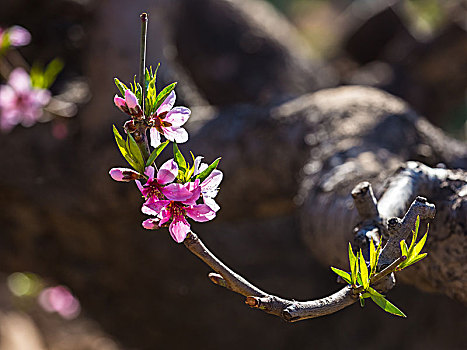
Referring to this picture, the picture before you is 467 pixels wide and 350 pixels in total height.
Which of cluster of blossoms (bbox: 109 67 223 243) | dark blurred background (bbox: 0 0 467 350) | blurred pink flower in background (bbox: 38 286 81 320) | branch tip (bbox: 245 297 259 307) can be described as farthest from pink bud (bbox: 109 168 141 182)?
blurred pink flower in background (bbox: 38 286 81 320)

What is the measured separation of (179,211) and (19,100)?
36.5 inches

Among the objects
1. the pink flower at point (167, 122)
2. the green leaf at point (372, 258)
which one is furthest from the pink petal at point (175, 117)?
the green leaf at point (372, 258)

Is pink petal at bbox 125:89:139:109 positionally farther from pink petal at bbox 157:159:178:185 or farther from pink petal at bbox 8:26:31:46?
pink petal at bbox 8:26:31:46

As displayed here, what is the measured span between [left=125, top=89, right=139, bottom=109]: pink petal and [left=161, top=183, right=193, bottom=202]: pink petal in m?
0.08

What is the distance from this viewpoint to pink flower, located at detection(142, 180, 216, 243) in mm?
541

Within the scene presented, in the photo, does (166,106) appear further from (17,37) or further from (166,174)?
(17,37)

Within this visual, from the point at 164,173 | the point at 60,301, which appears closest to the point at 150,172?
the point at 164,173

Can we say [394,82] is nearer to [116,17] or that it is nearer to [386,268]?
[116,17]

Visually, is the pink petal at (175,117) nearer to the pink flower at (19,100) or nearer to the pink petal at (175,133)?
the pink petal at (175,133)

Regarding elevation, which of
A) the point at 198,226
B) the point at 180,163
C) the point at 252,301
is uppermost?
the point at 198,226

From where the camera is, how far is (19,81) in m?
1.32

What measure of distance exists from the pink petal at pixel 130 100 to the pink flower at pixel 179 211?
9 cm

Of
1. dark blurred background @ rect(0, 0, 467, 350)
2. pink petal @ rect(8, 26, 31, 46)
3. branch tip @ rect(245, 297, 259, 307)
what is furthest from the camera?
dark blurred background @ rect(0, 0, 467, 350)

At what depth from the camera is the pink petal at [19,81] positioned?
1310 millimetres
